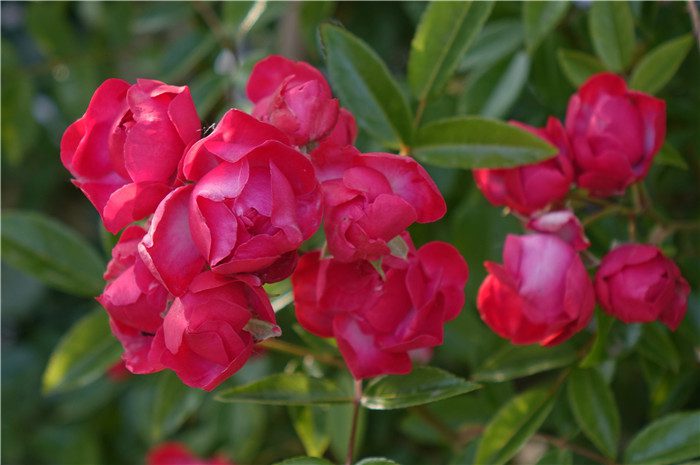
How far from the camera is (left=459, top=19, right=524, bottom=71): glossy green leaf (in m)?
1.08

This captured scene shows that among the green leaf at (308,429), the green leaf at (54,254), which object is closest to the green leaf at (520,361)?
the green leaf at (308,429)

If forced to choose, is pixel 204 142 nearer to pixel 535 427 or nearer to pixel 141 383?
pixel 535 427

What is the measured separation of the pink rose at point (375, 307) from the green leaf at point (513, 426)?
0.58ft

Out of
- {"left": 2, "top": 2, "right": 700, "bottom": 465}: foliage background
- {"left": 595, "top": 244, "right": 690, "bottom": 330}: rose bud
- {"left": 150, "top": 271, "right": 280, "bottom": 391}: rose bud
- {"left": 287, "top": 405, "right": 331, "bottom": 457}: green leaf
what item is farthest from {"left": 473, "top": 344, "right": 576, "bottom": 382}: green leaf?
{"left": 150, "top": 271, "right": 280, "bottom": 391}: rose bud

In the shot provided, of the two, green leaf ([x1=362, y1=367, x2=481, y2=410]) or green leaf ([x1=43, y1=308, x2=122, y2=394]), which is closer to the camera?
Answer: green leaf ([x1=362, y1=367, x2=481, y2=410])

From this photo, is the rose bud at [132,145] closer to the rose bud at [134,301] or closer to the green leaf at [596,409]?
the rose bud at [134,301]

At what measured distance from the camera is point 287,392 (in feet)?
2.54

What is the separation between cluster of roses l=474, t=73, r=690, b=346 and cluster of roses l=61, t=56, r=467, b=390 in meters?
0.06

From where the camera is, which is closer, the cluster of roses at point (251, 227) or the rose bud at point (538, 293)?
the cluster of roses at point (251, 227)

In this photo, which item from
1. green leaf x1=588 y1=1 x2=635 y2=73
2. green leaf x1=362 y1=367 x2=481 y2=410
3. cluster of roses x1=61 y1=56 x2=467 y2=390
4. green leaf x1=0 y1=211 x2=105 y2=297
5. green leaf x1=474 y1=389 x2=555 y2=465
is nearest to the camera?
cluster of roses x1=61 y1=56 x2=467 y2=390

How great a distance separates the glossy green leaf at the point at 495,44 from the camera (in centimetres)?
108

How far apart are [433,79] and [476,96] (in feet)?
0.71

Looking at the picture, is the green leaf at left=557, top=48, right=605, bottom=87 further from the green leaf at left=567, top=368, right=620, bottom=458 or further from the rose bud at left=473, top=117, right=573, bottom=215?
the green leaf at left=567, top=368, right=620, bottom=458

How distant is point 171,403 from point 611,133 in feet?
1.94
